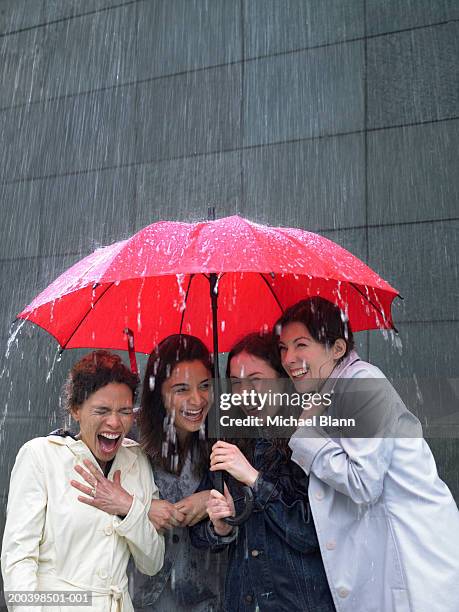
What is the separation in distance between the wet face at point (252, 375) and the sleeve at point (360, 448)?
Answer: 1.21 ft

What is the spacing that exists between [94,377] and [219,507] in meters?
0.81

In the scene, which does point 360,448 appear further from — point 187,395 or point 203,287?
point 203,287

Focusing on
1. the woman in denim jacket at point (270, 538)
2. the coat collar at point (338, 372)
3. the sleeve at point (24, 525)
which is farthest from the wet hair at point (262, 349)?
the sleeve at point (24, 525)

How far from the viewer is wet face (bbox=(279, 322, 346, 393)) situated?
137 inches

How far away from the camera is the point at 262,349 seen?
3.71 metres

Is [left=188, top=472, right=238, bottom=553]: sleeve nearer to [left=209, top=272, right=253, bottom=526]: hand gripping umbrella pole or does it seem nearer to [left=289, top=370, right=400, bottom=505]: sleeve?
[left=209, top=272, right=253, bottom=526]: hand gripping umbrella pole

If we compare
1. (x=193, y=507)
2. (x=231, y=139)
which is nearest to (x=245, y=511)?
(x=193, y=507)

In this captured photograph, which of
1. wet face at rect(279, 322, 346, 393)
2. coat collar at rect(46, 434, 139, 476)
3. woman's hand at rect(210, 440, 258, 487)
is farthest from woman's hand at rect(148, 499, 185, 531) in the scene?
wet face at rect(279, 322, 346, 393)

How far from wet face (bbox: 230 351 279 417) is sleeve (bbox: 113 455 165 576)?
680mm

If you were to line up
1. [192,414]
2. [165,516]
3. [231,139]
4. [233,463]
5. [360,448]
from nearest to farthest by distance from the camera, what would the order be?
[360,448]
[233,463]
[165,516]
[192,414]
[231,139]

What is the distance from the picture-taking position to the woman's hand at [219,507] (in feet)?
10.8

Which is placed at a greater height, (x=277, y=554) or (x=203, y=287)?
(x=203, y=287)

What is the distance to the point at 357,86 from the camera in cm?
793

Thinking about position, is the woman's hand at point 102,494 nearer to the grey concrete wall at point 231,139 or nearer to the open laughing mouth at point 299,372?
the open laughing mouth at point 299,372
